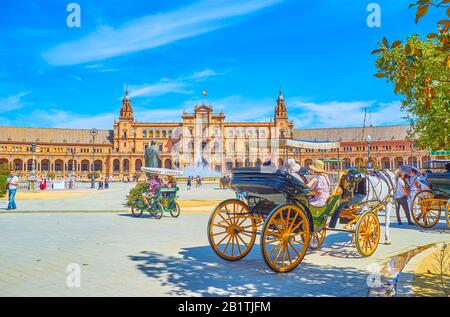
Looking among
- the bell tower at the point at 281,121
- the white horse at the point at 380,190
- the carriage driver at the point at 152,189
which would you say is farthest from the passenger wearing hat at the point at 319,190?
the bell tower at the point at 281,121

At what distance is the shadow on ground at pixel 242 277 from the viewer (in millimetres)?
4742

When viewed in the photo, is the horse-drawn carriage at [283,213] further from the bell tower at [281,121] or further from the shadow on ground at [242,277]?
the bell tower at [281,121]

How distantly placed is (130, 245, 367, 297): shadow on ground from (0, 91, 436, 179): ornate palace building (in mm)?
91412

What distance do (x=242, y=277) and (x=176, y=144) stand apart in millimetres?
101707

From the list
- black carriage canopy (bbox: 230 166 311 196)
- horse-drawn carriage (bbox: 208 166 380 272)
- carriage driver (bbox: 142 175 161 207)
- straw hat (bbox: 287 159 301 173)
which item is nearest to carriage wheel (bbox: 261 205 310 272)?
horse-drawn carriage (bbox: 208 166 380 272)

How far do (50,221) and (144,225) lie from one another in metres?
3.19

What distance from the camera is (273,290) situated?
4824 millimetres

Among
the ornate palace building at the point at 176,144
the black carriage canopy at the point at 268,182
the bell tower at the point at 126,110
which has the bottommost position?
the black carriage canopy at the point at 268,182

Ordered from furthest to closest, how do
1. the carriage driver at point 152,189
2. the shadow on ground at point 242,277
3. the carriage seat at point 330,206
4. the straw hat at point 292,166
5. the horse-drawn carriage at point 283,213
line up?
the carriage driver at point 152,189 < the straw hat at point 292,166 < the carriage seat at point 330,206 < the horse-drawn carriage at point 283,213 < the shadow on ground at point 242,277

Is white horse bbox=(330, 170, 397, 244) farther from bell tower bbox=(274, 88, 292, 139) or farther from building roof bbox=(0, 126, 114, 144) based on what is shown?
building roof bbox=(0, 126, 114, 144)

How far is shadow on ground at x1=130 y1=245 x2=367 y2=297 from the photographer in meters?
4.74

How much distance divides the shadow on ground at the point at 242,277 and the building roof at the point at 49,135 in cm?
10791
